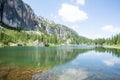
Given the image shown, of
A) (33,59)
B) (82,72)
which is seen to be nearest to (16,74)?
(82,72)

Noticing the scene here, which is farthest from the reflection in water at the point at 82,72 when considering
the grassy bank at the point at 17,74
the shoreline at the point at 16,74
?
the grassy bank at the point at 17,74

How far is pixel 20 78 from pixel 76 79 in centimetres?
1068

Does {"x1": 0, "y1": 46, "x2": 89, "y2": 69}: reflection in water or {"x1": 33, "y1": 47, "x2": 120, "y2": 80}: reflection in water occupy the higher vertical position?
{"x1": 0, "y1": 46, "x2": 89, "y2": 69}: reflection in water

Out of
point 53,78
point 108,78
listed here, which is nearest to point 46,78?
point 53,78

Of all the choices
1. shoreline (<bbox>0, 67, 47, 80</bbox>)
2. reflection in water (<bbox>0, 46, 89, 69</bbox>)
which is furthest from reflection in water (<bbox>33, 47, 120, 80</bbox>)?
reflection in water (<bbox>0, 46, 89, 69</bbox>)

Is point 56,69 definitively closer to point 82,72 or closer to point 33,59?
point 82,72

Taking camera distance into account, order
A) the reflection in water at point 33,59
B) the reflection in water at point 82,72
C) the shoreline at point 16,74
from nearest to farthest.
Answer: the shoreline at point 16,74 → the reflection in water at point 82,72 → the reflection in water at point 33,59

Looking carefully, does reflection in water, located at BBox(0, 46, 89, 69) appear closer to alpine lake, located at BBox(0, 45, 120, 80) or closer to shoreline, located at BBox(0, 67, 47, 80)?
alpine lake, located at BBox(0, 45, 120, 80)

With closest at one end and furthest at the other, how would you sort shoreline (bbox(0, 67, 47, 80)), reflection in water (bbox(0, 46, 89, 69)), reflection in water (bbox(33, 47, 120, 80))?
shoreline (bbox(0, 67, 47, 80))
reflection in water (bbox(33, 47, 120, 80))
reflection in water (bbox(0, 46, 89, 69))

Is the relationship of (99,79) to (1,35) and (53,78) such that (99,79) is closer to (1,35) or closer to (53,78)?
(53,78)

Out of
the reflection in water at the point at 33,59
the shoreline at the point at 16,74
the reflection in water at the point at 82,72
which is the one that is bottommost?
the reflection in water at the point at 82,72

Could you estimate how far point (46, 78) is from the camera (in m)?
33.2

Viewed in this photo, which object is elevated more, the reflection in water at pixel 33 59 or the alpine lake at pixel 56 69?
the reflection in water at pixel 33 59

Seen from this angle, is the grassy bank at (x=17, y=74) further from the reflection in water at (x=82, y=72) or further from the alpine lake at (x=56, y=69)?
the reflection in water at (x=82, y=72)
